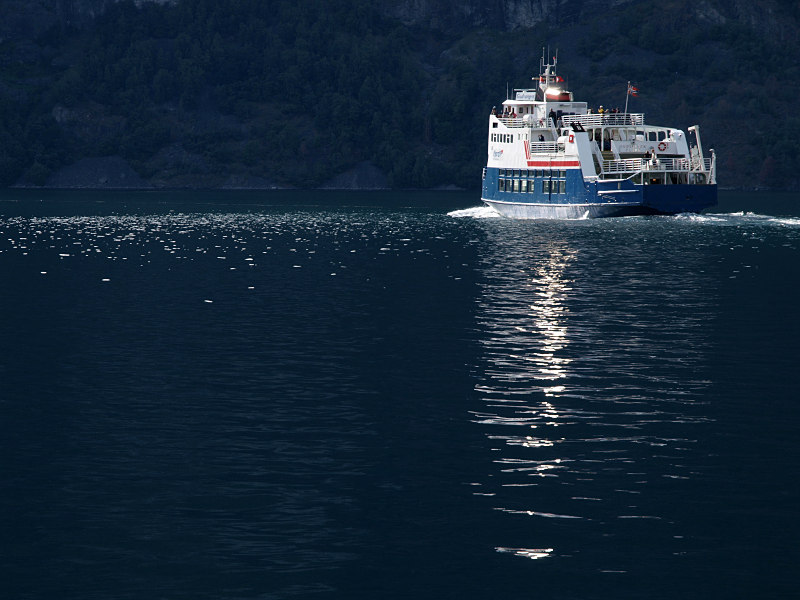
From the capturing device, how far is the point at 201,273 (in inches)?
2970

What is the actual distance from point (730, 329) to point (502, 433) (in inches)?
869

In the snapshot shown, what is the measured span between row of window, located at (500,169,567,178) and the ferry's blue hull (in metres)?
0.15

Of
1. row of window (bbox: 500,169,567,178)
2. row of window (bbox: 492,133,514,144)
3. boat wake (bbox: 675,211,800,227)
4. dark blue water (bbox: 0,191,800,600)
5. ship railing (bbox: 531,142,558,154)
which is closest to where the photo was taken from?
dark blue water (bbox: 0,191,800,600)

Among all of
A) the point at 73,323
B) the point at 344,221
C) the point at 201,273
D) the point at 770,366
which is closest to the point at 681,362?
the point at 770,366

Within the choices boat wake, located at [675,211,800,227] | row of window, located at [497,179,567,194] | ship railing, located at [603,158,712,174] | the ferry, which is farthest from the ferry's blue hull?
boat wake, located at [675,211,800,227]

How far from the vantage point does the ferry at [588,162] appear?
124562 millimetres

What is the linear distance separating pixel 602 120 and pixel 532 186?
11236 mm

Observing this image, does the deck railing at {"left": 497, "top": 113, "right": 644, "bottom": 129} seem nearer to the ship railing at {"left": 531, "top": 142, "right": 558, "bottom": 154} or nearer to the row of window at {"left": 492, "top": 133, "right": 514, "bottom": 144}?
the row of window at {"left": 492, "top": 133, "right": 514, "bottom": 144}

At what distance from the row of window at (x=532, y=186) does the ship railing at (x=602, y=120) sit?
21.2 feet

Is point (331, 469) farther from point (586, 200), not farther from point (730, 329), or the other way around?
point (586, 200)

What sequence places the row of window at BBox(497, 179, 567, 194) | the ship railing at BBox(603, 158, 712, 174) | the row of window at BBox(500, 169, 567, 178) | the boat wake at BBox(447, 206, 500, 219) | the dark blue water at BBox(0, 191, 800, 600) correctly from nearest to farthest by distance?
the dark blue water at BBox(0, 191, 800, 600), the ship railing at BBox(603, 158, 712, 174), the row of window at BBox(500, 169, 567, 178), the row of window at BBox(497, 179, 567, 194), the boat wake at BBox(447, 206, 500, 219)

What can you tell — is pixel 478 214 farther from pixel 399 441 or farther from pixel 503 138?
pixel 399 441

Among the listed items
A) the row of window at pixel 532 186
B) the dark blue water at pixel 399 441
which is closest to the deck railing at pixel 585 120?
the row of window at pixel 532 186

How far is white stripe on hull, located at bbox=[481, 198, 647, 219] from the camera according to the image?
125m
